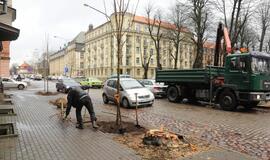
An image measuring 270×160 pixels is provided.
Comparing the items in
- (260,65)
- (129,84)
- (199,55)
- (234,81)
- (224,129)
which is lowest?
(224,129)

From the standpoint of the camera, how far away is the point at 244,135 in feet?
31.8

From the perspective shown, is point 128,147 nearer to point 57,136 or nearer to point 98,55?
point 57,136

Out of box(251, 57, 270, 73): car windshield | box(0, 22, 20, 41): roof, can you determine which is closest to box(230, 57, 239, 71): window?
box(251, 57, 270, 73): car windshield

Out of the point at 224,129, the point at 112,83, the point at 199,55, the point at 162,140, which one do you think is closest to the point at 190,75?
the point at 112,83

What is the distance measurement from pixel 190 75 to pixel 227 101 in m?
3.34

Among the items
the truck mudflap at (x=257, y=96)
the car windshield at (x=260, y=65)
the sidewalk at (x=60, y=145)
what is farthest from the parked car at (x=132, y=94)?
the sidewalk at (x=60, y=145)

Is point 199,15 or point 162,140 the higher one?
point 199,15

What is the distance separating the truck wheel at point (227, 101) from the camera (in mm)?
16333

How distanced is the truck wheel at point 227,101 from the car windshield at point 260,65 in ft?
6.00

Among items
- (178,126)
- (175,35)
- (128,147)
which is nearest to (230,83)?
(178,126)

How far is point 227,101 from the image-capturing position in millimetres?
16641

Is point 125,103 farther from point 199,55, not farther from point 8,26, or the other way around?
point 199,55

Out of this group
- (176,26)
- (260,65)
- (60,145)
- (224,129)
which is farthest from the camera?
(176,26)

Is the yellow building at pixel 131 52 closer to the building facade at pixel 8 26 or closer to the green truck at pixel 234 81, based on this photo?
the green truck at pixel 234 81
